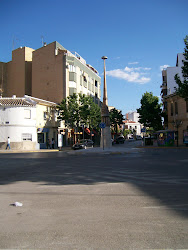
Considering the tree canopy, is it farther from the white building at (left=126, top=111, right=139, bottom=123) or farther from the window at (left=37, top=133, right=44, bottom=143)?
the white building at (left=126, top=111, right=139, bottom=123)

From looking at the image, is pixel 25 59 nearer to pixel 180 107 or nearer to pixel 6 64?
pixel 6 64

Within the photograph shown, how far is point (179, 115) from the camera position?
36906 millimetres

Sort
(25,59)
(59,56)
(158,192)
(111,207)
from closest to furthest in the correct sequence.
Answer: (111,207), (158,192), (59,56), (25,59)

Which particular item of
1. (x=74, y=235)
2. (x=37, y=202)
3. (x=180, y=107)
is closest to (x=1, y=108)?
(x=180, y=107)

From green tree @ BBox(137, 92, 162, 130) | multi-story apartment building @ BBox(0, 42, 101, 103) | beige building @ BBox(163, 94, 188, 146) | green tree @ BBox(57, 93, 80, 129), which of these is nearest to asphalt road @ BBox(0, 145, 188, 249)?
beige building @ BBox(163, 94, 188, 146)

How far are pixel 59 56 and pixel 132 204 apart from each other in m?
40.6

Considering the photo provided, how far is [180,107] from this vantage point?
36750 mm

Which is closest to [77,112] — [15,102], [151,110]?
[15,102]

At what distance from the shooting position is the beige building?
1375 inches

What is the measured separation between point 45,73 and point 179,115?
25.0m

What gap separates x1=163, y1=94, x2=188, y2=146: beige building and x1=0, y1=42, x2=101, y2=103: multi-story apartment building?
57.3 ft

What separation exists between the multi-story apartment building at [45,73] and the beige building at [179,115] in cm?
1747

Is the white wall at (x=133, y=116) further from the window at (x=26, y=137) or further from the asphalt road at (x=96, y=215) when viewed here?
the asphalt road at (x=96, y=215)

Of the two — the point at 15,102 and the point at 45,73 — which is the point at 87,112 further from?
the point at 45,73
